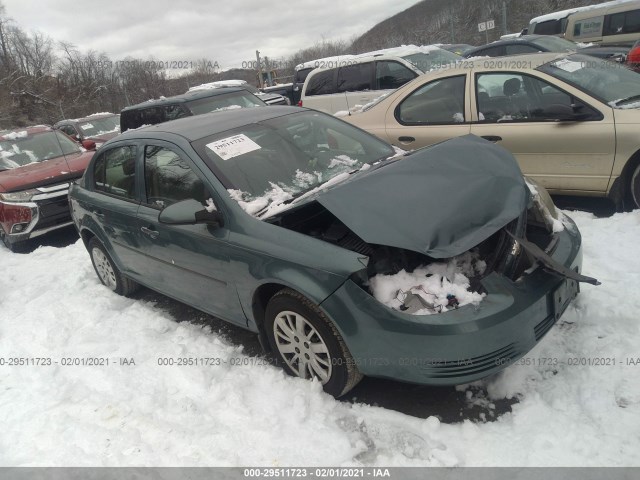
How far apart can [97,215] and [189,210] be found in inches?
73.6

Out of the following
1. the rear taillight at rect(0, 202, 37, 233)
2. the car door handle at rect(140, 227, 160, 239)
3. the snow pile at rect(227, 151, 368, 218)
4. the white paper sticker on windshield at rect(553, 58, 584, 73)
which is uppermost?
the white paper sticker on windshield at rect(553, 58, 584, 73)

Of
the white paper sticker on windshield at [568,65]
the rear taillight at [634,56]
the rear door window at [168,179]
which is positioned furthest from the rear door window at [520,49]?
the rear door window at [168,179]

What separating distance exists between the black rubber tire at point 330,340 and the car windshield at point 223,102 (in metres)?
6.31

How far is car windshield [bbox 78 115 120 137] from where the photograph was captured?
12.7 metres

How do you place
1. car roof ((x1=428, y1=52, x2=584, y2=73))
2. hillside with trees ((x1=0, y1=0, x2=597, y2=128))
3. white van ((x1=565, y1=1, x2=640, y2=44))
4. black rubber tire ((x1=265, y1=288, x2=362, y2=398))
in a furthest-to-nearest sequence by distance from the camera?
1. hillside with trees ((x1=0, y1=0, x2=597, y2=128))
2. white van ((x1=565, y1=1, x2=640, y2=44))
3. car roof ((x1=428, y1=52, x2=584, y2=73))
4. black rubber tire ((x1=265, y1=288, x2=362, y2=398))

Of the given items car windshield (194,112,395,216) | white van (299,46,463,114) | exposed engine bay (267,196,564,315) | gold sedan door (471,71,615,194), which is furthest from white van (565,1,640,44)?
exposed engine bay (267,196,564,315)

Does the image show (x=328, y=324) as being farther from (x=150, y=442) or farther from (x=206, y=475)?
(x=150, y=442)

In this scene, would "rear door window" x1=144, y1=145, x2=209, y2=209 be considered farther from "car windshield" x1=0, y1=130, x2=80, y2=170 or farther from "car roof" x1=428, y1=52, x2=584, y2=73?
"car windshield" x1=0, y1=130, x2=80, y2=170

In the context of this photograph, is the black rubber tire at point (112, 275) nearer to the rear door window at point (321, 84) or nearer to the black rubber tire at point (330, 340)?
the black rubber tire at point (330, 340)

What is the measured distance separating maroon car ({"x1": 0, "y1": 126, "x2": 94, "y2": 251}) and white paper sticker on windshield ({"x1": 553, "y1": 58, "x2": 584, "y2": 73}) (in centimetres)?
674

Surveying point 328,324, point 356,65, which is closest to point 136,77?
point 356,65

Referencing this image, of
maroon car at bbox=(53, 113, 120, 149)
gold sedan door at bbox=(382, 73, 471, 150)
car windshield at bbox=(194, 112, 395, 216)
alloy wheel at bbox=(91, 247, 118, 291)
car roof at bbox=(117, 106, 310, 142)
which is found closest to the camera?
car windshield at bbox=(194, 112, 395, 216)

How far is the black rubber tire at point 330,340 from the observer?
2.63m

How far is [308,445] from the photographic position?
2.53 m
